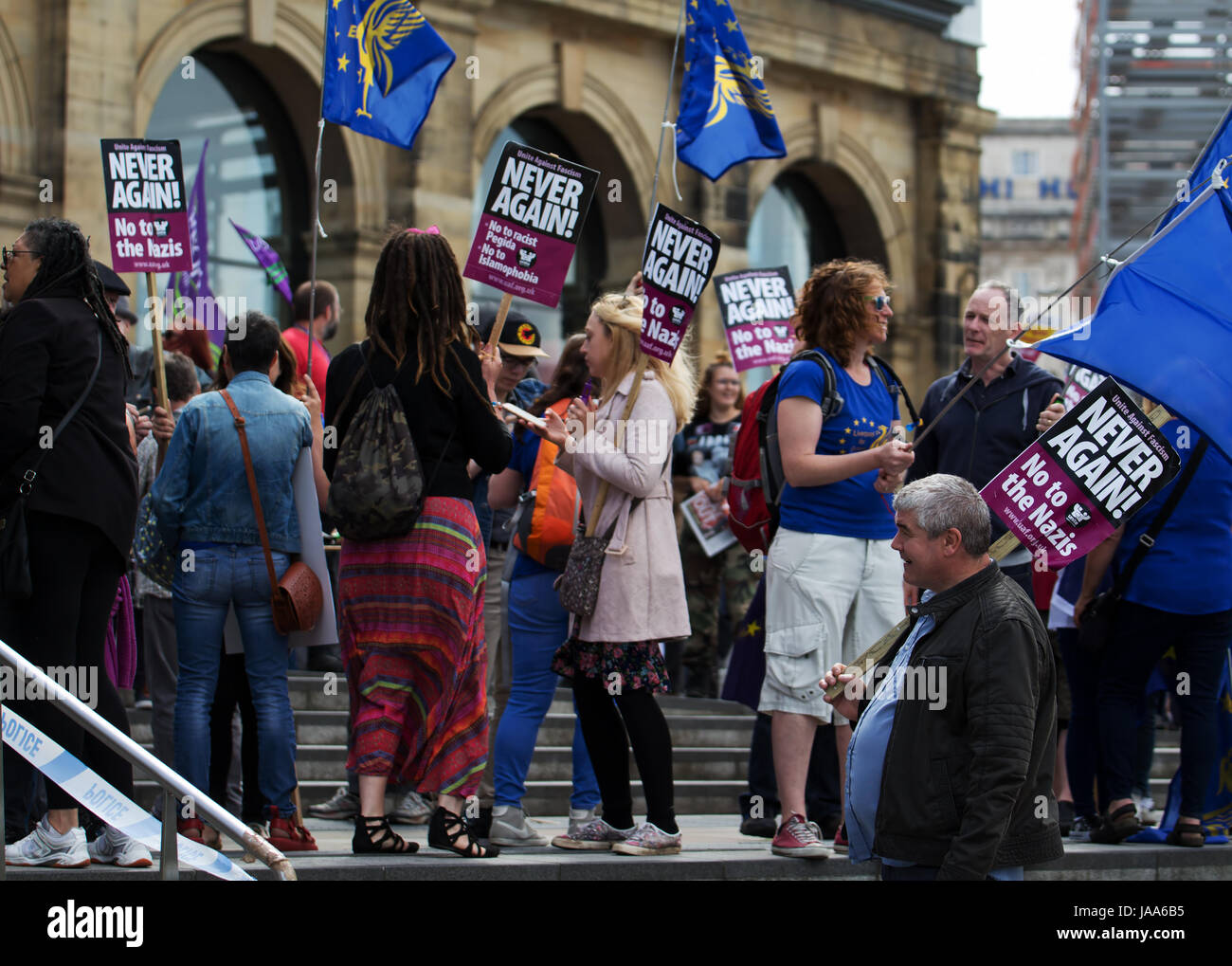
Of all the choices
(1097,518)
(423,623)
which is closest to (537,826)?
(423,623)

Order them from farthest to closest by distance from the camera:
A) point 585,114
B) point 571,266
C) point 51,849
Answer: point 585,114 < point 571,266 < point 51,849

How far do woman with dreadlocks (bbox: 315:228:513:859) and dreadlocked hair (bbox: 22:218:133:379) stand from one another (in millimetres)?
797

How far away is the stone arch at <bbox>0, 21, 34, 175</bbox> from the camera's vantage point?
12852mm

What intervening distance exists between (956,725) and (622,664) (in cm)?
193

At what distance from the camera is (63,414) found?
5.89m

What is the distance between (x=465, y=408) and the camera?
6.09 meters

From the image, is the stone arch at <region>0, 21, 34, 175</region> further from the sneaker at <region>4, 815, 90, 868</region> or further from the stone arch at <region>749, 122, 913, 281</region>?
the stone arch at <region>749, 122, 913, 281</region>

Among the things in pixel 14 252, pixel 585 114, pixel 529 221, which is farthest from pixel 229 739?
pixel 585 114

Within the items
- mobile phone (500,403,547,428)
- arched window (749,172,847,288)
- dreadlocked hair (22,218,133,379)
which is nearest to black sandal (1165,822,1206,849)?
mobile phone (500,403,547,428)

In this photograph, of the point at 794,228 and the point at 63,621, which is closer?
the point at 63,621

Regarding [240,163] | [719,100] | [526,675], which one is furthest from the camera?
[240,163]

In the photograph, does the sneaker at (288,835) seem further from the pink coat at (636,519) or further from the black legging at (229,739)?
the pink coat at (636,519)

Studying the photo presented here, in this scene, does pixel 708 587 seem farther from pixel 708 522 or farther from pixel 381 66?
pixel 381 66
